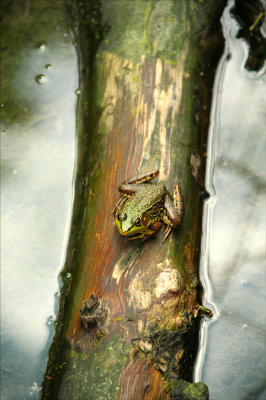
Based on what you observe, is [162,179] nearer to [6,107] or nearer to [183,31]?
[183,31]

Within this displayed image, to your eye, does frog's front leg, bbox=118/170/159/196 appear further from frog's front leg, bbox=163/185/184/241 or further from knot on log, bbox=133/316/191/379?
knot on log, bbox=133/316/191/379

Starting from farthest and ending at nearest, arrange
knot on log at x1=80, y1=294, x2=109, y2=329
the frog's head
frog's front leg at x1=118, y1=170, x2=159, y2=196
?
frog's front leg at x1=118, y1=170, x2=159, y2=196
the frog's head
knot on log at x1=80, y1=294, x2=109, y2=329

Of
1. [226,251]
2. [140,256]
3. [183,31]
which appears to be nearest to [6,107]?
[183,31]

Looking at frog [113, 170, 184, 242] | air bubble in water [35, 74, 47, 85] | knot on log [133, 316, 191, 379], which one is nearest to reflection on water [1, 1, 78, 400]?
air bubble in water [35, 74, 47, 85]

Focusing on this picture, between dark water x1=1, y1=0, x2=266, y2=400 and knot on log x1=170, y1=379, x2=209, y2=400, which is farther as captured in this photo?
dark water x1=1, y1=0, x2=266, y2=400

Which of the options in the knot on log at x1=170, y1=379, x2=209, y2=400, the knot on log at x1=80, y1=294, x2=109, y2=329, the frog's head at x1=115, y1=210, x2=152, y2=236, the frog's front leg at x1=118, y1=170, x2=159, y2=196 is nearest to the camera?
the knot on log at x1=170, y1=379, x2=209, y2=400

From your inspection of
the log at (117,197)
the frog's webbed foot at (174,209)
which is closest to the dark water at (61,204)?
the log at (117,197)

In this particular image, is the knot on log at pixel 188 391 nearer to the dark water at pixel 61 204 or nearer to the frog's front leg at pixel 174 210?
the dark water at pixel 61 204
